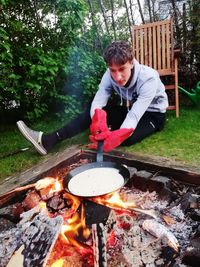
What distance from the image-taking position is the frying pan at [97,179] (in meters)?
1.99

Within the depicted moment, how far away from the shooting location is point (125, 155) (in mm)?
2682

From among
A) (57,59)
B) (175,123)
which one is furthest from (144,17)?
(175,123)

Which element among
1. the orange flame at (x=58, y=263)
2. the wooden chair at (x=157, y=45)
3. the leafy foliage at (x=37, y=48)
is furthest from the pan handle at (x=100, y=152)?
the wooden chair at (x=157, y=45)

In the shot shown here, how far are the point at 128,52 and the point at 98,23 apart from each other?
8.21 feet

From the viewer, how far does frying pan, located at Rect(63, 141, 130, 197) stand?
1994 millimetres

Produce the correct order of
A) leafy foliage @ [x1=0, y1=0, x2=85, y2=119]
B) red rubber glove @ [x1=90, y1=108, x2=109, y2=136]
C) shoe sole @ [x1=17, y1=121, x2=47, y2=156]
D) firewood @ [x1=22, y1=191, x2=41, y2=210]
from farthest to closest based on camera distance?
leafy foliage @ [x1=0, y1=0, x2=85, y2=119]
shoe sole @ [x1=17, y1=121, x2=47, y2=156]
red rubber glove @ [x1=90, y1=108, x2=109, y2=136]
firewood @ [x1=22, y1=191, x2=41, y2=210]

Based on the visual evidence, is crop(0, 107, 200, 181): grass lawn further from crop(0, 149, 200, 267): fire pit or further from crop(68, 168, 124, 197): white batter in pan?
crop(68, 168, 124, 197): white batter in pan

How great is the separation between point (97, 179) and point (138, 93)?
118cm

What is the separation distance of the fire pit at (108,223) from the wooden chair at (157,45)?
88.7 inches

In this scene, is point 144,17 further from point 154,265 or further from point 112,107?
point 154,265

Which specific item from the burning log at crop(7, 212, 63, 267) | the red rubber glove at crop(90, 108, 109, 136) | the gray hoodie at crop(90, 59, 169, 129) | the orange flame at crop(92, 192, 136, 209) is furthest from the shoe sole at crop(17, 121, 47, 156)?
the burning log at crop(7, 212, 63, 267)

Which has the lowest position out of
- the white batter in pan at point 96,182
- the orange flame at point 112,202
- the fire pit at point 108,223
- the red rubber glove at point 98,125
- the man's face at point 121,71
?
the fire pit at point 108,223

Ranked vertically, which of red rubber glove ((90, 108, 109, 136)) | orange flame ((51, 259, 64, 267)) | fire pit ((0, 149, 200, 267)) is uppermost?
red rubber glove ((90, 108, 109, 136))

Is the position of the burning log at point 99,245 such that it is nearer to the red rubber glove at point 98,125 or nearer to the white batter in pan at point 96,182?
the white batter in pan at point 96,182
